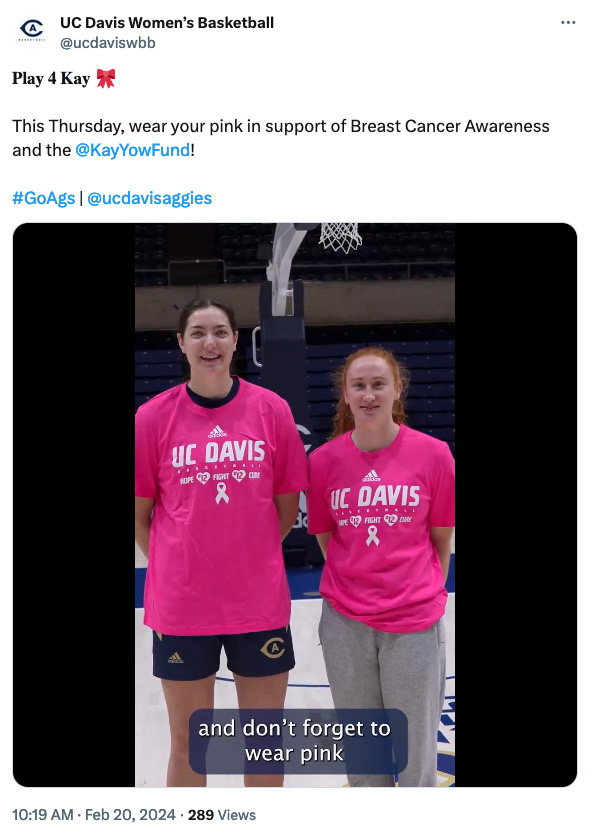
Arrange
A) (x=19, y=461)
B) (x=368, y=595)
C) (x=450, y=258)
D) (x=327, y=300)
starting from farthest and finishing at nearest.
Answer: (x=327, y=300) → (x=368, y=595) → (x=450, y=258) → (x=19, y=461)

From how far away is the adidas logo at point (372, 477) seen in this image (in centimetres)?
205

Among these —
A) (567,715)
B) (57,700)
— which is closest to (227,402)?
(57,700)

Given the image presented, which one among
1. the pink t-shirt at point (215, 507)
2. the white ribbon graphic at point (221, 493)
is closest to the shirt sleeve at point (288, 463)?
the pink t-shirt at point (215, 507)

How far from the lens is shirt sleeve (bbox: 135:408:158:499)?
1967 mm

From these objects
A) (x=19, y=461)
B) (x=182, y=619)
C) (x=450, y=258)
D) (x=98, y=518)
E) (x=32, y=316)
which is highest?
(x=450, y=258)

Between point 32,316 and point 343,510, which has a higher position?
point 32,316

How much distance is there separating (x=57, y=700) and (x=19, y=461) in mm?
549

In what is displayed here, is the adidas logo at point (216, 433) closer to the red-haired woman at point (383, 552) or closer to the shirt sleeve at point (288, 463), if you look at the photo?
the shirt sleeve at point (288, 463)

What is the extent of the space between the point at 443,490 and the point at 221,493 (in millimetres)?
559

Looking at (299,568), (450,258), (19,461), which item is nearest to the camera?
(19,461)

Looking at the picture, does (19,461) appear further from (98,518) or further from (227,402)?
(227,402)

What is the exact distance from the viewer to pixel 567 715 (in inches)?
72.3
